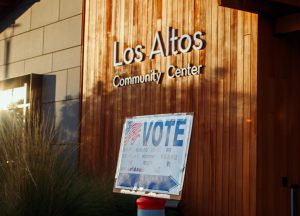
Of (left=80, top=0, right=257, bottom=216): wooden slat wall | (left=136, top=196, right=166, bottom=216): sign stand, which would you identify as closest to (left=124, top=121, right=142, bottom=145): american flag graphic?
(left=136, top=196, right=166, bottom=216): sign stand

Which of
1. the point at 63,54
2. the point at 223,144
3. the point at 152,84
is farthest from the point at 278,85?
the point at 63,54

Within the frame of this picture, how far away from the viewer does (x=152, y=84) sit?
9688 millimetres

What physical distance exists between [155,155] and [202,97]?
9.42 ft

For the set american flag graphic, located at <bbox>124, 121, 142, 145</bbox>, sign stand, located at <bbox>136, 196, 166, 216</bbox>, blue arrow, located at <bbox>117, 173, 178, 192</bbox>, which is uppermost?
american flag graphic, located at <bbox>124, 121, 142, 145</bbox>

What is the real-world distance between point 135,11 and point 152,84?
1385 mm

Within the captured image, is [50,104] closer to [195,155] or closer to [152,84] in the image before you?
[152,84]

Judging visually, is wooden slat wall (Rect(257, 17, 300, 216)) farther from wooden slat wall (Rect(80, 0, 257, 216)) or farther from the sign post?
the sign post

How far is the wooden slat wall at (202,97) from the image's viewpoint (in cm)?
798

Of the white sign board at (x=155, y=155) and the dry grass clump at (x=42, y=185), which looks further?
the dry grass clump at (x=42, y=185)

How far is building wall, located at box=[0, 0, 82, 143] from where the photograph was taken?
1183cm

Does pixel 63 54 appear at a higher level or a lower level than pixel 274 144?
higher

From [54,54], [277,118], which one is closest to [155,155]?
[277,118]

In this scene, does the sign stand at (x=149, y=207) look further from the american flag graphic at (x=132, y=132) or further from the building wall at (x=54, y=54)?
the building wall at (x=54, y=54)

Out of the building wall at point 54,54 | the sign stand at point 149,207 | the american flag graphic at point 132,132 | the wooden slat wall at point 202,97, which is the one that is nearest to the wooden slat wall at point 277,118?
the wooden slat wall at point 202,97
